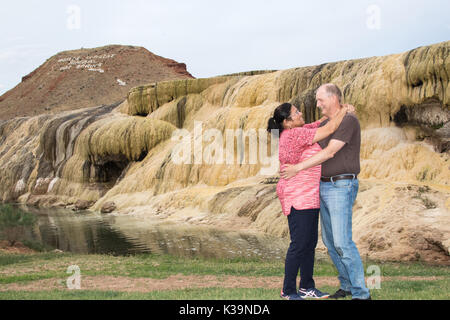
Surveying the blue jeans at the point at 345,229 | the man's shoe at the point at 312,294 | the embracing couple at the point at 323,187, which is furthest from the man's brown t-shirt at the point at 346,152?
the man's shoe at the point at 312,294

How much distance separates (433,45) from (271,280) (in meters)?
17.9

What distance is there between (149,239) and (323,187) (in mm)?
15457

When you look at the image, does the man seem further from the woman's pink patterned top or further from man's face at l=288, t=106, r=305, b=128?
man's face at l=288, t=106, r=305, b=128

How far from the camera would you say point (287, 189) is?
271 inches

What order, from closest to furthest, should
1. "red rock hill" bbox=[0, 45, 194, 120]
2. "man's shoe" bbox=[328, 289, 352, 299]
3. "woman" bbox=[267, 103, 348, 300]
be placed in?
"woman" bbox=[267, 103, 348, 300], "man's shoe" bbox=[328, 289, 352, 299], "red rock hill" bbox=[0, 45, 194, 120]

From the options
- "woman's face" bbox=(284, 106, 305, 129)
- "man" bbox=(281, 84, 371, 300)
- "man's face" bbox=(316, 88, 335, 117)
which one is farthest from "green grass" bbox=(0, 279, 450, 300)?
"man's face" bbox=(316, 88, 335, 117)

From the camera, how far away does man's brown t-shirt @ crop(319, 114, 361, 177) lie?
667 cm

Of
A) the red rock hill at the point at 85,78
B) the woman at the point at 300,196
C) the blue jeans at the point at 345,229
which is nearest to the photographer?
the blue jeans at the point at 345,229

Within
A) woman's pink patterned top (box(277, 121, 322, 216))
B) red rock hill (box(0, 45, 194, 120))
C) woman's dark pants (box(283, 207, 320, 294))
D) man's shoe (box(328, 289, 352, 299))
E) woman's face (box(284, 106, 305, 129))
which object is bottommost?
man's shoe (box(328, 289, 352, 299))

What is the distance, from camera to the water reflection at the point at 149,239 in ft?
59.8

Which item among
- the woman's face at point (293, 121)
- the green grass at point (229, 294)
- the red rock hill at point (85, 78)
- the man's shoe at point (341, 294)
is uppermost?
the red rock hill at point (85, 78)

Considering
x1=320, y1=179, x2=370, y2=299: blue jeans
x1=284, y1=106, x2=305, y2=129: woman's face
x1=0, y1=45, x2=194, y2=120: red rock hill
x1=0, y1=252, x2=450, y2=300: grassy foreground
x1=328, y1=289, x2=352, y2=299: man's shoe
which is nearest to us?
x1=320, y1=179, x2=370, y2=299: blue jeans

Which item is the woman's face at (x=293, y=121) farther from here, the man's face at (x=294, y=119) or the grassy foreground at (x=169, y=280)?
the grassy foreground at (x=169, y=280)
